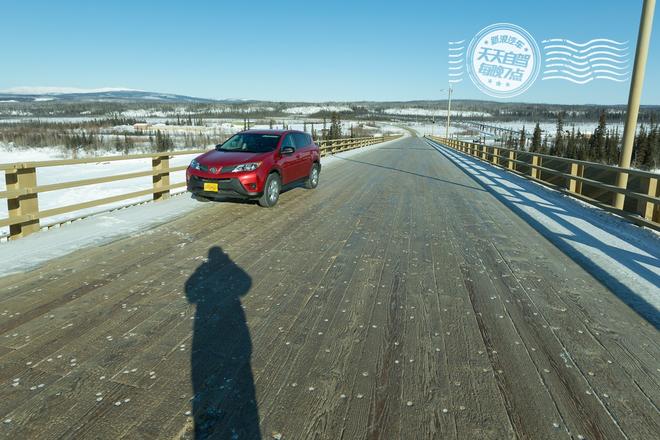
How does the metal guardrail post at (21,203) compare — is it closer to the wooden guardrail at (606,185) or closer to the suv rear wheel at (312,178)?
the suv rear wheel at (312,178)

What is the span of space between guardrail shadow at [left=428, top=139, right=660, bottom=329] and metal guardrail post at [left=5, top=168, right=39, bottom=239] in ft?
26.2

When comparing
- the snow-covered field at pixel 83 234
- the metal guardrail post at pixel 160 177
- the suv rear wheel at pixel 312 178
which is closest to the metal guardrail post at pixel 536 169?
the suv rear wheel at pixel 312 178

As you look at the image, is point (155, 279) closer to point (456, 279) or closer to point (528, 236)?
point (456, 279)

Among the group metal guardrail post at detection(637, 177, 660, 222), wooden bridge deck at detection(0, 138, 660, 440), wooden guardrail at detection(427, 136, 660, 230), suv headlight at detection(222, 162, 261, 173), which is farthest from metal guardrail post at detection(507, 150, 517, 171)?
wooden bridge deck at detection(0, 138, 660, 440)

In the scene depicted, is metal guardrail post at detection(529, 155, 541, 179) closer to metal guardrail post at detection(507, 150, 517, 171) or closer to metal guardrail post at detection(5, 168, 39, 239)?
metal guardrail post at detection(507, 150, 517, 171)

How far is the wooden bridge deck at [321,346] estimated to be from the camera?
2.42m

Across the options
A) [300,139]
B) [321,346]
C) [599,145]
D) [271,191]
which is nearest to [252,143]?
[271,191]

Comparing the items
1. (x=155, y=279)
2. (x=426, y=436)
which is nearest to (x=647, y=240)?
(x=426, y=436)

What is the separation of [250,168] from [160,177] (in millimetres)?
2617

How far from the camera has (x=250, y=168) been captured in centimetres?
898

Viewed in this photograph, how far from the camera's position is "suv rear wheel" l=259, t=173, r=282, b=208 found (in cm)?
923

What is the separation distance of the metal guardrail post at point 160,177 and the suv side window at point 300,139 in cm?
344

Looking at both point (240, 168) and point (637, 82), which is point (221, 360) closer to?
point (240, 168)

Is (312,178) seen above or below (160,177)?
below
